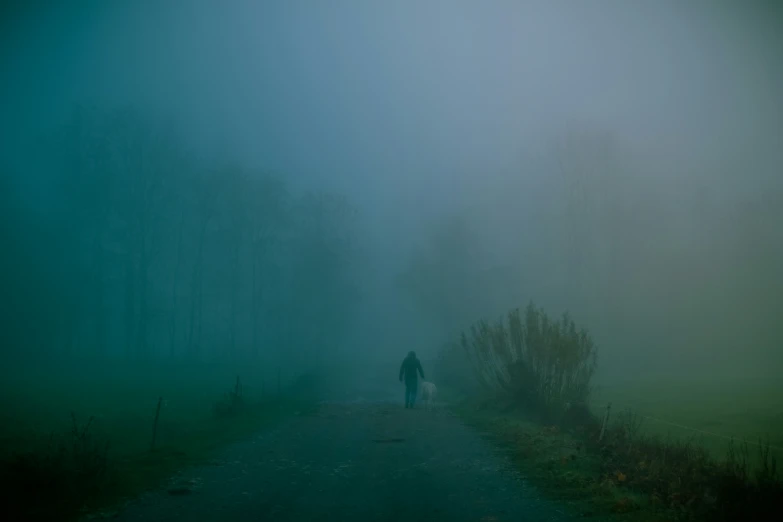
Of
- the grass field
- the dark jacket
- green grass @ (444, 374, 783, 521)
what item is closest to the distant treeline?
the dark jacket

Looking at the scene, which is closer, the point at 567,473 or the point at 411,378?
the point at 567,473

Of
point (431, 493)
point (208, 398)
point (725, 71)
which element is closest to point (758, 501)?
point (431, 493)

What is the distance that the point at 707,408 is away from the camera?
24984 mm

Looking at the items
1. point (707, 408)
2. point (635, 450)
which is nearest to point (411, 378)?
point (635, 450)

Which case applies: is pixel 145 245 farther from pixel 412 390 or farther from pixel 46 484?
pixel 46 484

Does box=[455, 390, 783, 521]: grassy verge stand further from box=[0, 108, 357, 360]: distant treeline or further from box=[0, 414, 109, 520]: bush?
box=[0, 108, 357, 360]: distant treeline

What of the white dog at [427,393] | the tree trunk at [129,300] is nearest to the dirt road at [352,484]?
the white dog at [427,393]

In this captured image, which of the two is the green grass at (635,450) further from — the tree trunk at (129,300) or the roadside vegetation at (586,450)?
the tree trunk at (129,300)

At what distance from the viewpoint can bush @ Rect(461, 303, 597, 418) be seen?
18031mm

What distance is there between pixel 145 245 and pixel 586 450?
5243 centimetres

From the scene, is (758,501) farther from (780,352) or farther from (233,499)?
(780,352)

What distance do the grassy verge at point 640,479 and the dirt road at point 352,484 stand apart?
64 centimetres

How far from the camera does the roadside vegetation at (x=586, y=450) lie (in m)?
8.05

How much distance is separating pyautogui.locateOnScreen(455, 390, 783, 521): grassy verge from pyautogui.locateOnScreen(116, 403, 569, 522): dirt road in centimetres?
64
